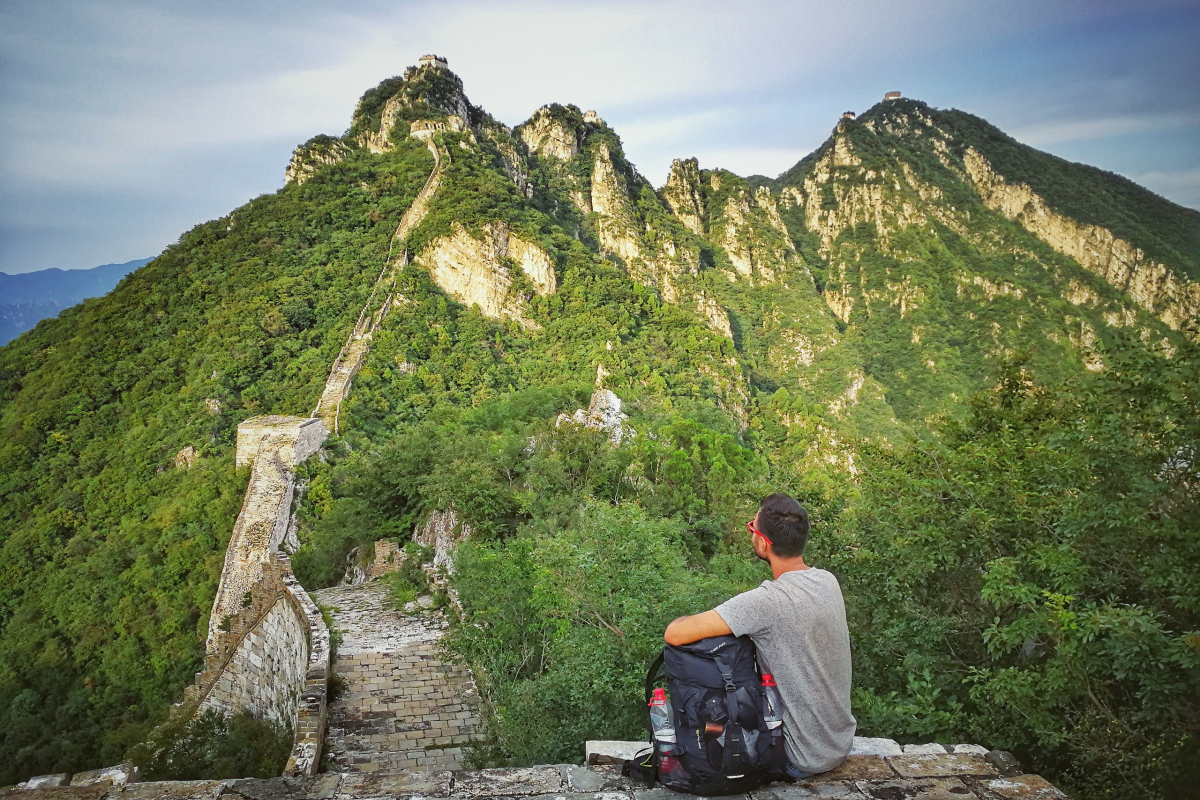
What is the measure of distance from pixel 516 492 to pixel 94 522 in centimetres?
2409

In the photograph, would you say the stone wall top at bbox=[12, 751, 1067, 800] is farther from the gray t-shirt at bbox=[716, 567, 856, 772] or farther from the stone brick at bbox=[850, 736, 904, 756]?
the gray t-shirt at bbox=[716, 567, 856, 772]

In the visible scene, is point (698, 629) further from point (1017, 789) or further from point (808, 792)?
point (1017, 789)

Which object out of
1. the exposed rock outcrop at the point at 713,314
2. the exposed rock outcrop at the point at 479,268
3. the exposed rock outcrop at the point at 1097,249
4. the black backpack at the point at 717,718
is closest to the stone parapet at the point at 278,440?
the black backpack at the point at 717,718

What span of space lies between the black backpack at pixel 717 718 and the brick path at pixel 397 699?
12.6 ft

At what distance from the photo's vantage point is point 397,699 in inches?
306

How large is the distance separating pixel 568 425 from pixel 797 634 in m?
13.4

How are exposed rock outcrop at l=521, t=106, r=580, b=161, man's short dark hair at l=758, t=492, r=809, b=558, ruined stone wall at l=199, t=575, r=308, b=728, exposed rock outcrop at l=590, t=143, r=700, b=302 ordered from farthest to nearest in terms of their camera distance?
exposed rock outcrop at l=521, t=106, r=580, b=161 → exposed rock outcrop at l=590, t=143, r=700, b=302 → ruined stone wall at l=199, t=575, r=308, b=728 → man's short dark hair at l=758, t=492, r=809, b=558

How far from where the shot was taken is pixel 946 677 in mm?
4641

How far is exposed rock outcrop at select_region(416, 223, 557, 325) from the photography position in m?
44.7

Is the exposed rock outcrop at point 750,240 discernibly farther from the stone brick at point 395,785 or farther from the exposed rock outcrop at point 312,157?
the stone brick at point 395,785

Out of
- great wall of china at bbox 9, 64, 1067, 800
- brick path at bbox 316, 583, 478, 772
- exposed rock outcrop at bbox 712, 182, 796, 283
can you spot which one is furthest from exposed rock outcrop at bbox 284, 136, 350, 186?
exposed rock outcrop at bbox 712, 182, 796, 283

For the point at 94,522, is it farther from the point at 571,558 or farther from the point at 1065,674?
the point at 1065,674

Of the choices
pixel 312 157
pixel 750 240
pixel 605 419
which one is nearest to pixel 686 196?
pixel 750 240

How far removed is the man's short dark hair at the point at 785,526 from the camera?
263 cm
